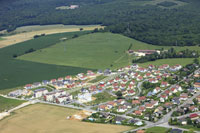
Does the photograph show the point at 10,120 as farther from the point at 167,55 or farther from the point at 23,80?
the point at 167,55

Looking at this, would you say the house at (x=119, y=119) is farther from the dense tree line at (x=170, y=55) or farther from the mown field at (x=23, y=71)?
the dense tree line at (x=170, y=55)

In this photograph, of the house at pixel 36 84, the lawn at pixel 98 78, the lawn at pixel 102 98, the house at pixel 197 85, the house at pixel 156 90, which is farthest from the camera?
the lawn at pixel 98 78

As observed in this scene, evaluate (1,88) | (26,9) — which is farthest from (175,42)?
(26,9)

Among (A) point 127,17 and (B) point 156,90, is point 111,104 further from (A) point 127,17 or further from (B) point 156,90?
(A) point 127,17

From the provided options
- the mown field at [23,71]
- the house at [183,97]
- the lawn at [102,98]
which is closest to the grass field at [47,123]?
the lawn at [102,98]

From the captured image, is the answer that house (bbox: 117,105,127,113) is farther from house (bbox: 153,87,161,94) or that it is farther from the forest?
the forest

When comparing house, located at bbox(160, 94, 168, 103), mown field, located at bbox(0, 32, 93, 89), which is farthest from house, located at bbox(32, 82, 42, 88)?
house, located at bbox(160, 94, 168, 103)
